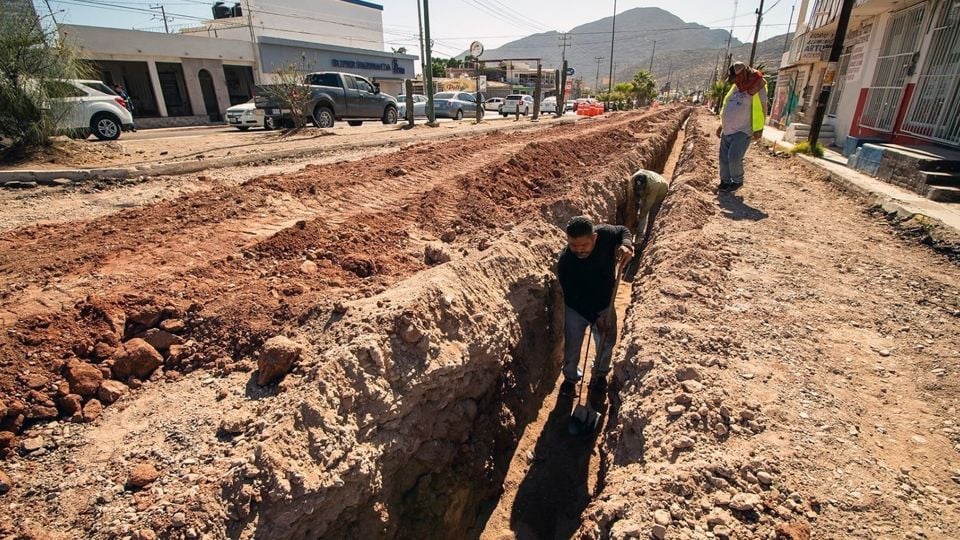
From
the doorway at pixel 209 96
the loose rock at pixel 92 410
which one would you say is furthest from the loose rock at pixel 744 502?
the doorway at pixel 209 96

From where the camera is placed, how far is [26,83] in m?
7.70

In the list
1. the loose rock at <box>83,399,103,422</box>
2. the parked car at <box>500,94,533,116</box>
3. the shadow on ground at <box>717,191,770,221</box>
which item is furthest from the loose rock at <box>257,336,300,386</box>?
the parked car at <box>500,94,533,116</box>

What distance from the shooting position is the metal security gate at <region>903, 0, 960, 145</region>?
28.3ft

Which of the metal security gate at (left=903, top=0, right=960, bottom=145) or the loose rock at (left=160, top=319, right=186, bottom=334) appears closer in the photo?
the loose rock at (left=160, top=319, right=186, bottom=334)

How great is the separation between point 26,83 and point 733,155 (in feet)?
39.2

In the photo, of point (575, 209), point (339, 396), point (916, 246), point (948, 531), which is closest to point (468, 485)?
point (339, 396)

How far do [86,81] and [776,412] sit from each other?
14509mm

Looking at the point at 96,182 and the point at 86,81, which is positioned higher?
the point at 86,81

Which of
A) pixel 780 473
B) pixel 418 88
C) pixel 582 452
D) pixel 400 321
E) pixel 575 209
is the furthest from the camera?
pixel 418 88

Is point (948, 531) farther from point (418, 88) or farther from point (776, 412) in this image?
point (418, 88)

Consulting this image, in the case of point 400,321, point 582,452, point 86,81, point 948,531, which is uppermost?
point 86,81

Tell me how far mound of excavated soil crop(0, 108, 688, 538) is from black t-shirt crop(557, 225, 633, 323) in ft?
2.24

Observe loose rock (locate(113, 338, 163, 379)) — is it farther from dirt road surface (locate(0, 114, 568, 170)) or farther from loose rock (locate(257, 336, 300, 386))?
dirt road surface (locate(0, 114, 568, 170))

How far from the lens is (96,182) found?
21.9ft
